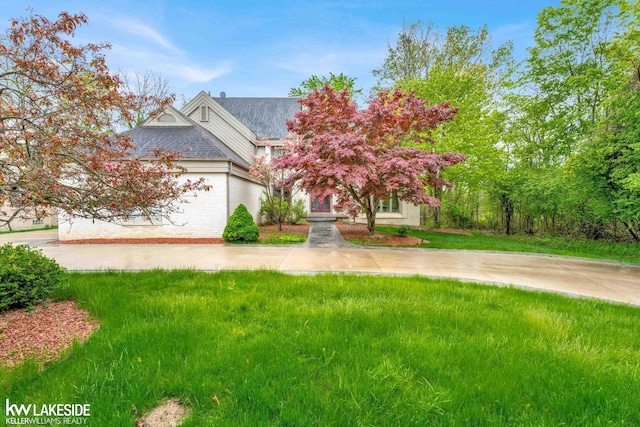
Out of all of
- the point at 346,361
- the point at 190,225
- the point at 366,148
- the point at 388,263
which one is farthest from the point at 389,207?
the point at 346,361

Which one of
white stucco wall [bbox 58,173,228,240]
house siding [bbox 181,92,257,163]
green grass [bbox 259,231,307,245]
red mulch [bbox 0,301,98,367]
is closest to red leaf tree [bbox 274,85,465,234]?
green grass [bbox 259,231,307,245]

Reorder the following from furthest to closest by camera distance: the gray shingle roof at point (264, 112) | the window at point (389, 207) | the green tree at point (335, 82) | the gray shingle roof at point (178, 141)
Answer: the gray shingle roof at point (264, 112) < the green tree at point (335, 82) < the window at point (389, 207) < the gray shingle roof at point (178, 141)

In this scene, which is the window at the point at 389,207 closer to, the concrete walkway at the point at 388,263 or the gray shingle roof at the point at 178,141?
the concrete walkway at the point at 388,263

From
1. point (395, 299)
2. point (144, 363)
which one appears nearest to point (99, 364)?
point (144, 363)

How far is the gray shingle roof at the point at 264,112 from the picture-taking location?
17469 mm

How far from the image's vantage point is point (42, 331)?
2902 millimetres

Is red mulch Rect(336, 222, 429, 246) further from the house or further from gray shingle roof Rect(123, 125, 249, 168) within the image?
gray shingle roof Rect(123, 125, 249, 168)

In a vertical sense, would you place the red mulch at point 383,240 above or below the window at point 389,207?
below

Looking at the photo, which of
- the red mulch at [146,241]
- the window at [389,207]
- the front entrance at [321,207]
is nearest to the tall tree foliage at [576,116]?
the window at [389,207]

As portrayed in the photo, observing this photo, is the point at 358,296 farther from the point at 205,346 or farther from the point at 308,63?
the point at 308,63

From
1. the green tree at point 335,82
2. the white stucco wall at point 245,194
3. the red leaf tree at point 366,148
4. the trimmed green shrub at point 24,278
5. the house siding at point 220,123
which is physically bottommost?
the trimmed green shrub at point 24,278

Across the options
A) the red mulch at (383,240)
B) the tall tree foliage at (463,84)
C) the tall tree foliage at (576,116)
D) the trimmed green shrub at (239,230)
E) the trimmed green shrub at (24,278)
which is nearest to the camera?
the trimmed green shrub at (24,278)

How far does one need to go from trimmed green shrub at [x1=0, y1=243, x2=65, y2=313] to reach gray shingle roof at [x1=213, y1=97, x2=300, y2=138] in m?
14.5

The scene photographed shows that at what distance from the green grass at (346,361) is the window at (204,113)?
1308 centimetres
